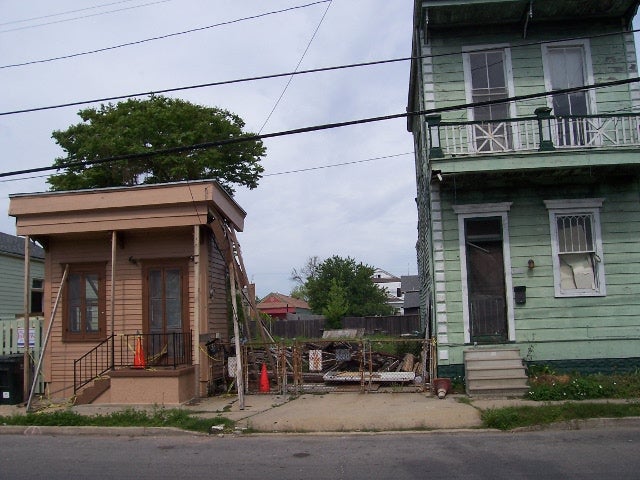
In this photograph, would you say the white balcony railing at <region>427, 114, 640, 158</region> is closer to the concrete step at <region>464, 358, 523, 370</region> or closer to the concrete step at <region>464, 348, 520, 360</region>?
the concrete step at <region>464, 348, 520, 360</region>

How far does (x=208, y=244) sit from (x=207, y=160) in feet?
61.3

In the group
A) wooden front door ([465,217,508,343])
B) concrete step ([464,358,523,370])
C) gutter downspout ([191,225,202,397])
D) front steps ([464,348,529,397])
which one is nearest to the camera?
front steps ([464,348,529,397])

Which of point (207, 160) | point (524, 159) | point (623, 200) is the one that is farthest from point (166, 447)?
point (207, 160)

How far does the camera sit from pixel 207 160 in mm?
31859

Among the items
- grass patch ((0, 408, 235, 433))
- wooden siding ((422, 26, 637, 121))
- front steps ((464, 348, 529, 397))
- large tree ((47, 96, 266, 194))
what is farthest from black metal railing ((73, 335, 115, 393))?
large tree ((47, 96, 266, 194))

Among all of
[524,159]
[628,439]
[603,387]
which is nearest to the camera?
[628,439]

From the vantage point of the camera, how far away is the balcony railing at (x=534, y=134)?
12.8 metres

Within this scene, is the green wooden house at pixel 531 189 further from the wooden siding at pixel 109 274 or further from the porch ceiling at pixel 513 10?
the wooden siding at pixel 109 274

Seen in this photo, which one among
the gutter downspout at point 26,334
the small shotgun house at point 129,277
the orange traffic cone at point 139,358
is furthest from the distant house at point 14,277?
the orange traffic cone at point 139,358

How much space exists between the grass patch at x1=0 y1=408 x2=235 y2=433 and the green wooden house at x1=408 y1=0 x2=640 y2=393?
5.46 meters

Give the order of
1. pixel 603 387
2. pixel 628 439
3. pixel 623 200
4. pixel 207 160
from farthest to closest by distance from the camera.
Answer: pixel 207 160
pixel 623 200
pixel 603 387
pixel 628 439

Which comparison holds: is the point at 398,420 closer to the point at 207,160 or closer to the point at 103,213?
the point at 103,213

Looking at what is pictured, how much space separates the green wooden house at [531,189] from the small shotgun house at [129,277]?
16.6 ft

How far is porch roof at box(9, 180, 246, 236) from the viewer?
42.3 ft
